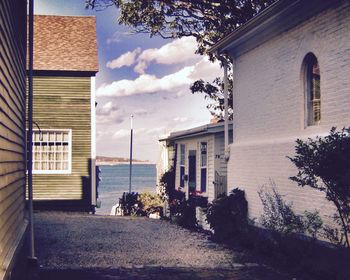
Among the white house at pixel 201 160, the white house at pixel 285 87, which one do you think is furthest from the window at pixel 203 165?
the white house at pixel 285 87

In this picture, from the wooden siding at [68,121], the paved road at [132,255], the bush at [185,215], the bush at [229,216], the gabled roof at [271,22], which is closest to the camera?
the paved road at [132,255]

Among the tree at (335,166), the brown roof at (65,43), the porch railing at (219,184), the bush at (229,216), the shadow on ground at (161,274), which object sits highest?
the brown roof at (65,43)

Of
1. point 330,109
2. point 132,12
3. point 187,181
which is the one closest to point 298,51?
point 330,109

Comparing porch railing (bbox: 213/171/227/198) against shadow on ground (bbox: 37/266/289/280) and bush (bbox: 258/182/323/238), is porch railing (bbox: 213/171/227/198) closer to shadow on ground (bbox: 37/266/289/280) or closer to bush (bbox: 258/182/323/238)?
bush (bbox: 258/182/323/238)

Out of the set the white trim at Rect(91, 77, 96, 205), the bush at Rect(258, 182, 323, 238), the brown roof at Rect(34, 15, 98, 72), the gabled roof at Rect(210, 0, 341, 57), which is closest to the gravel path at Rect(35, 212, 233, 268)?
the bush at Rect(258, 182, 323, 238)

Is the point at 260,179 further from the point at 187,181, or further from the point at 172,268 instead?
the point at 187,181

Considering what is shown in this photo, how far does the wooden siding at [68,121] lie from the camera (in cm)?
2205

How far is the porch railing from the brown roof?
7459 millimetres

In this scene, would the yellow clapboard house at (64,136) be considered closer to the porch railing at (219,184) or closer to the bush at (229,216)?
the porch railing at (219,184)

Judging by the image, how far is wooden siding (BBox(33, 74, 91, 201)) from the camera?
22047 millimetres

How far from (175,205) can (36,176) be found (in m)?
5.52

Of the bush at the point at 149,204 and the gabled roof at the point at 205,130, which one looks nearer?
the gabled roof at the point at 205,130

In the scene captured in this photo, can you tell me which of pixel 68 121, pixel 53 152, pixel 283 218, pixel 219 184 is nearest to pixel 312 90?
pixel 283 218

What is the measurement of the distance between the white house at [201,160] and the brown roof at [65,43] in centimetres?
470
